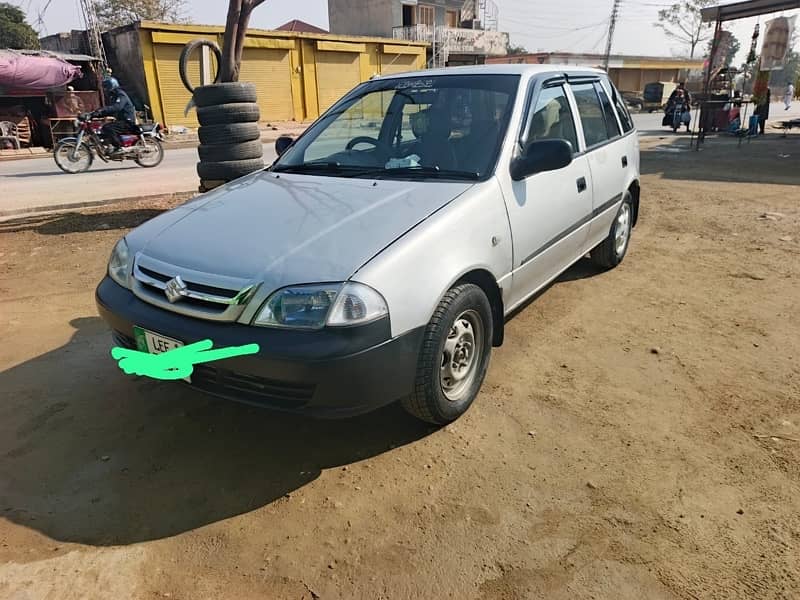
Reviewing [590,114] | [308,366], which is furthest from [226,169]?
Answer: [308,366]

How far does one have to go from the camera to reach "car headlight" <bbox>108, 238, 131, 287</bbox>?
293cm

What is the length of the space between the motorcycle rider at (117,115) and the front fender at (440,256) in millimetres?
11300

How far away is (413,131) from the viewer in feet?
12.1

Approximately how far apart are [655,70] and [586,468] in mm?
62808

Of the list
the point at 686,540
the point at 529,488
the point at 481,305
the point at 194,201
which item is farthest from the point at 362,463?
the point at 194,201

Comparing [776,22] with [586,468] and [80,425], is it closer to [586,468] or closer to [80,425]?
[586,468]

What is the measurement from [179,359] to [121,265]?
87 cm

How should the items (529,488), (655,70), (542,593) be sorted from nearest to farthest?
1. (542,593)
2. (529,488)
3. (655,70)

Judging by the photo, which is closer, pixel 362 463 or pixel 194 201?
pixel 362 463

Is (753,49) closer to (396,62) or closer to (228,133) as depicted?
(228,133)

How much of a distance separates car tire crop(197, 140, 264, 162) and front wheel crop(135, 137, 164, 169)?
6.86m

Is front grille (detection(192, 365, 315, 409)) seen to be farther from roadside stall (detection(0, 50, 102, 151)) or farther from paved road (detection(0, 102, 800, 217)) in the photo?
roadside stall (detection(0, 50, 102, 151))

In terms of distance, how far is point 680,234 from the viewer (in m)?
6.78

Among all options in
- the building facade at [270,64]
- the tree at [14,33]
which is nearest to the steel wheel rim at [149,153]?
the building facade at [270,64]
